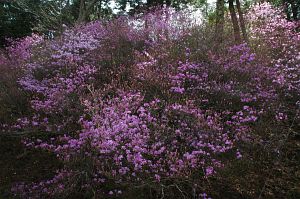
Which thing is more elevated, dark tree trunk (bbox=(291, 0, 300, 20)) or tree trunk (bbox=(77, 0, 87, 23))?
tree trunk (bbox=(77, 0, 87, 23))

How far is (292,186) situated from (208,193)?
4.32 feet

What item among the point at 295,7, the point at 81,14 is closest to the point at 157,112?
the point at 81,14

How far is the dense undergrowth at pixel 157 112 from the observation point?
4.91 metres

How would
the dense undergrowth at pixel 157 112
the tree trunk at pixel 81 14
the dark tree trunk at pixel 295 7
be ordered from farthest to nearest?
the dark tree trunk at pixel 295 7 → the tree trunk at pixel 81 14 → the dense undergrowth at pixel 157 112

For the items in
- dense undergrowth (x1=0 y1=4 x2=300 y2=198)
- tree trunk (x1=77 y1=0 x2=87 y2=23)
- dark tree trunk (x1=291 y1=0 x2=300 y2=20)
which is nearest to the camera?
dense undergrowth (x1=0 y1=4 x2=300 y2=198)

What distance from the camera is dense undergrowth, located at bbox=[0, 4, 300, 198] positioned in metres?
4.91

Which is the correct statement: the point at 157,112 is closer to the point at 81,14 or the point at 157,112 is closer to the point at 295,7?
the point at 81,14

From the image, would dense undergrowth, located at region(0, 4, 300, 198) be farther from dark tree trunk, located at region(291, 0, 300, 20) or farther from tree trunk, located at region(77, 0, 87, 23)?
dark tree trunk, located at region(291, 0, 300, 20)

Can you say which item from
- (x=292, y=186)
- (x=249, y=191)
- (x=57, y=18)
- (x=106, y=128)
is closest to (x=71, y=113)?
(x=106, y=128)

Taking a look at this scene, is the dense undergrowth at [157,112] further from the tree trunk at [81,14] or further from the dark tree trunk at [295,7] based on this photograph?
the dark tree trunk at [295,7]

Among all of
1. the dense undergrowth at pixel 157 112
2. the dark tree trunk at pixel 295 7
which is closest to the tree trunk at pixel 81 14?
the dense undergrowth at pixel 157 112

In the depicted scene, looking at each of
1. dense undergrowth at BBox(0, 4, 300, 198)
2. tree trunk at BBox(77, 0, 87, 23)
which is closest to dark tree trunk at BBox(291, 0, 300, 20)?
dense undergrowth at BBox(0, 4, 300, 198)

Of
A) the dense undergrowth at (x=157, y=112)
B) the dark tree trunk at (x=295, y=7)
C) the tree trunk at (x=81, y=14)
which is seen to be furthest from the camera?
the dark tree trunk at (x=295, y=7)

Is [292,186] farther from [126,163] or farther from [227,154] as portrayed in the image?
[126,163]
